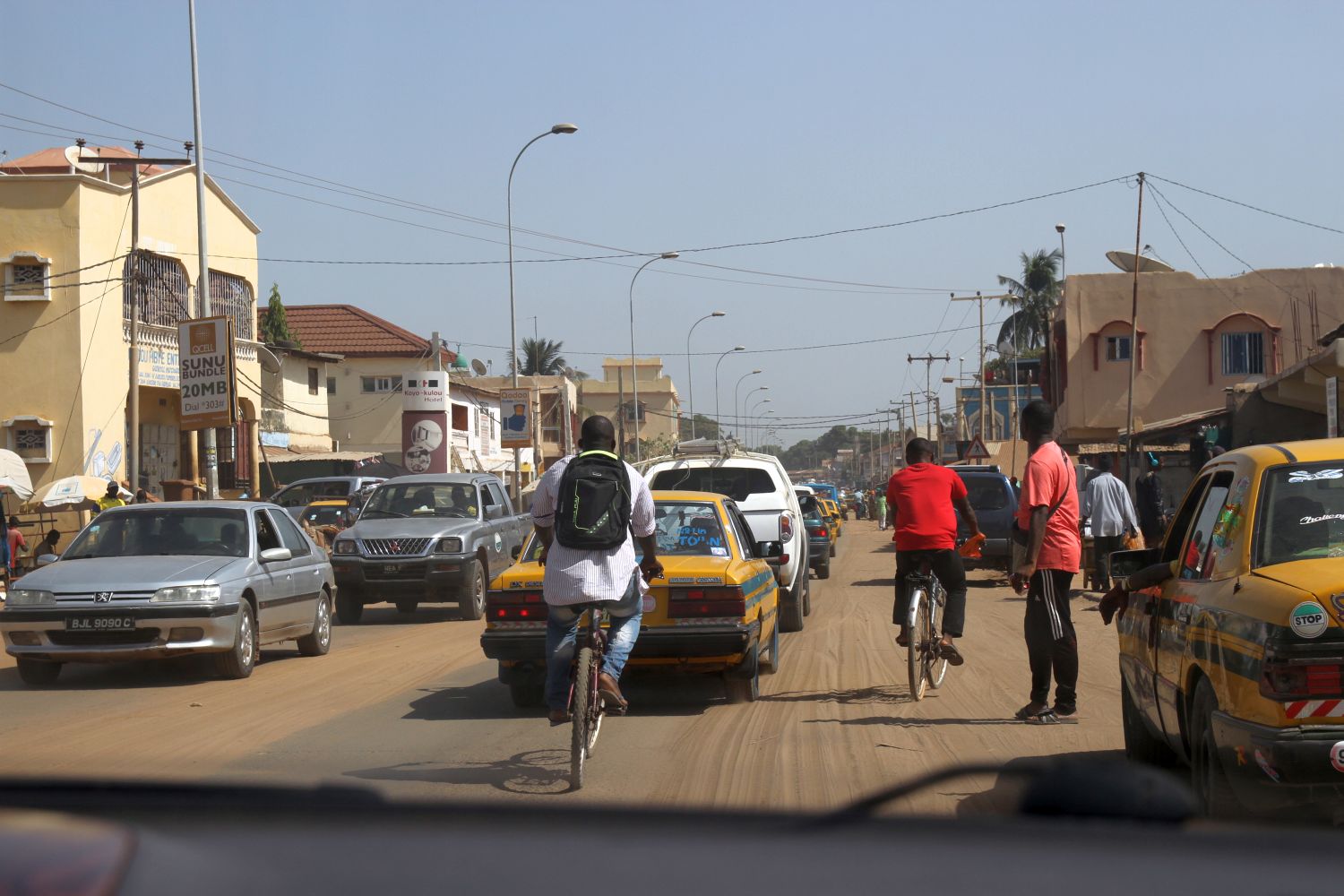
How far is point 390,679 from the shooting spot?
11.9m

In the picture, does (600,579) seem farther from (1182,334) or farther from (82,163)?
(1182,334)

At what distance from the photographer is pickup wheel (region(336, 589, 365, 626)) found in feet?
58.9

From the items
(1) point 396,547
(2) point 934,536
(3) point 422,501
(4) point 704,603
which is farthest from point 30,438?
(2) point 934,536

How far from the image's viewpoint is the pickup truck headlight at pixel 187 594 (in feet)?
37.9

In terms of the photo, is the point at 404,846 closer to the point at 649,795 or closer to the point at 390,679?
the point at 649,795

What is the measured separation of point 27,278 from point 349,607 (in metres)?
20.3

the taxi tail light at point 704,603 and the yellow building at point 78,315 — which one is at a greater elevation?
the yellow building at point 78,315

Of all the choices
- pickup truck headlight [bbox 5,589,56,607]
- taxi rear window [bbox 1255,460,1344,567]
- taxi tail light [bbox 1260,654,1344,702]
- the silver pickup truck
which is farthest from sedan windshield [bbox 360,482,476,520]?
taxi tail light [bbox 1260,654,1344,702]

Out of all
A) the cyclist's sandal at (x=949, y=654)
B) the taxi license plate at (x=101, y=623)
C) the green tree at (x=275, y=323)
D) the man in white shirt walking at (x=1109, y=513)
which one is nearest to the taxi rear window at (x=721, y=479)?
the man in white shirt walking at (x=1109, y=513)

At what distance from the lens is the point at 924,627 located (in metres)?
9.84

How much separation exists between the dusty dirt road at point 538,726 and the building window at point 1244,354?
34338mm

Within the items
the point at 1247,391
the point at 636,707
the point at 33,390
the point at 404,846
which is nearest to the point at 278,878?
the point at 404,846

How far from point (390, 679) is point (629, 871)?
1051 cm

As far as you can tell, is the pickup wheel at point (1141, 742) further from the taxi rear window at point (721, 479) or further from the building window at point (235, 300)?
the building window at point (235, 300)
